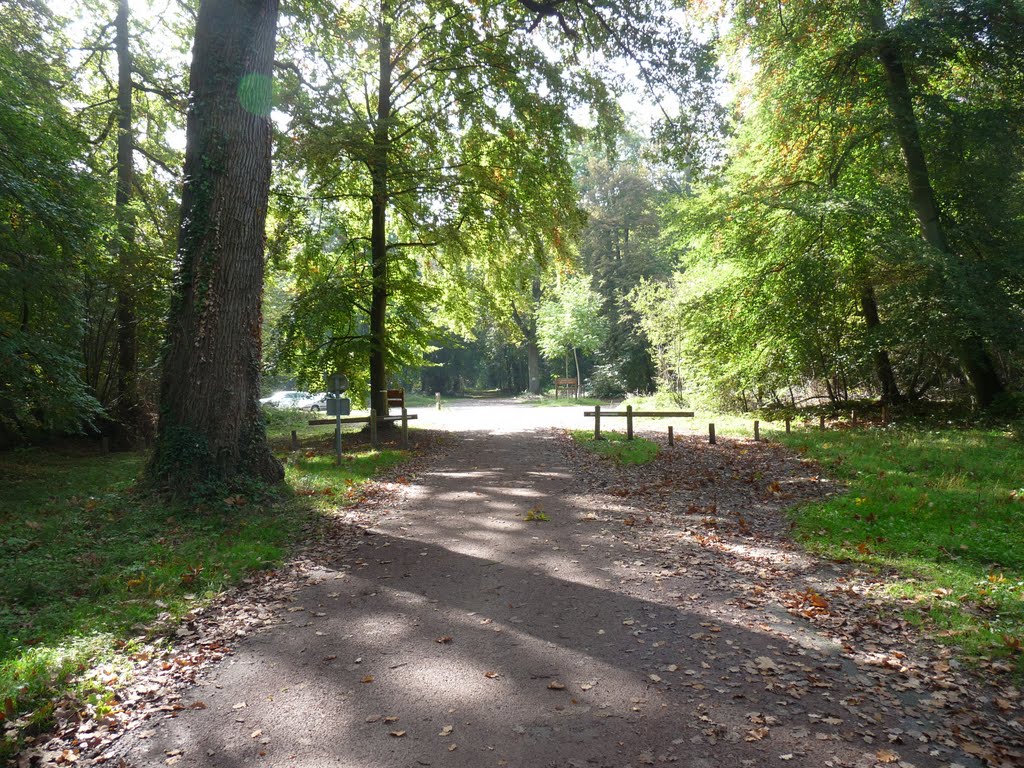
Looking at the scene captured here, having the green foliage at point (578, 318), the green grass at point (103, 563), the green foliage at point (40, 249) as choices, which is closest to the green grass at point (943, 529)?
the green grass at point (103, 563)

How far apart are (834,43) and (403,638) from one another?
1859 centimetres

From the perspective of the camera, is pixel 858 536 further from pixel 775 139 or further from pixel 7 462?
pixel 7 462

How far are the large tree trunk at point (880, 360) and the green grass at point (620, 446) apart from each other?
784 cm

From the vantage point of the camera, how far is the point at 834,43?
15.6 m

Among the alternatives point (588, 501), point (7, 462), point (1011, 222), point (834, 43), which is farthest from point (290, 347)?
point (1011, 222)

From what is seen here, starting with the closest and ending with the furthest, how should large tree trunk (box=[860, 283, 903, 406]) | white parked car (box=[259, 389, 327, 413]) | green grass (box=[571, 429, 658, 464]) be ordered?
green grass (box=[571, 429, 658, 464]), large tree trunk (box=[860, 283, 903, 406]), white parked car (box=[259, 389, 327, 413])

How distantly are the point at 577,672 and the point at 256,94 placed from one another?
29.3 ft

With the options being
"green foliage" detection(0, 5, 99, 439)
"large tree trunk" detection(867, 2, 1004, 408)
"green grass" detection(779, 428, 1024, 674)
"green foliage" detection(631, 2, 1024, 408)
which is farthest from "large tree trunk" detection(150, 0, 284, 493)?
"large tree trunk" detection(867, 2, 1004, 408)

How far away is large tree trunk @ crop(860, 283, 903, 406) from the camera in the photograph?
55.5 feet

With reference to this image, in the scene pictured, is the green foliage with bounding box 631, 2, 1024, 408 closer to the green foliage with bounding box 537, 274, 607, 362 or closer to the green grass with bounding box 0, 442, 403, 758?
the green grass with bounding box 0, 442, 403, 758

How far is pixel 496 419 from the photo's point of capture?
2484cm

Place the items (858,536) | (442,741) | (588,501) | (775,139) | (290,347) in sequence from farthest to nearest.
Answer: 1. (775,139)
2. (290,347)
3. (588,501)
4. (858,536)
5. (442,741)

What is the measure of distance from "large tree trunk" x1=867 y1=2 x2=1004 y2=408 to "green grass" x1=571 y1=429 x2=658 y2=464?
27.8 ft

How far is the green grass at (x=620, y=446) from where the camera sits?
503 inches
